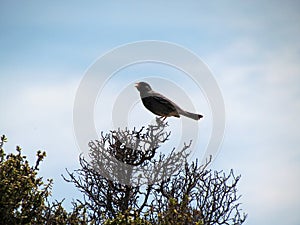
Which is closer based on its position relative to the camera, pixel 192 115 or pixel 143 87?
pixel 192 115

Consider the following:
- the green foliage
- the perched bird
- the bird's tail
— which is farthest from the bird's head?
the green foliage

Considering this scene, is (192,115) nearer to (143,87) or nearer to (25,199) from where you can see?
(143,87)

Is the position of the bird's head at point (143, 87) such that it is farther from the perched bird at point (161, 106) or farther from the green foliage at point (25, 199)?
the green foliage at point (25, 199)

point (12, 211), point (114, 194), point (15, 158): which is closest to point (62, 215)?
point (12, 211)

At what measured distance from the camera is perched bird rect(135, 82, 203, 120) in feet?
42.8

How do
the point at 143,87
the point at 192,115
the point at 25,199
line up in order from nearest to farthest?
the point at 25,199, the point at 192,115, the point at 143,87

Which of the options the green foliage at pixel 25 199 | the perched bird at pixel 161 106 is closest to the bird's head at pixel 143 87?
the perched bird at pixel 161 106

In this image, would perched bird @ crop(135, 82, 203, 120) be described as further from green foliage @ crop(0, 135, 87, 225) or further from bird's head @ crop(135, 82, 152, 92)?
green foliage @ crop(0, 135, 87, 225)

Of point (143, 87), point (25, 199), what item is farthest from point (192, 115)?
point (25, 199)

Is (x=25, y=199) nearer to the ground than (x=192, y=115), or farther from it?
nearer to the ground

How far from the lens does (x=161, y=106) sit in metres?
13.1

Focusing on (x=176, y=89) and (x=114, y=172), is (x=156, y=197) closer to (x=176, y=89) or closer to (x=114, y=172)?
(x=114, y=172)

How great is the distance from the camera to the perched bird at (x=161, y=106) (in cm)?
1303

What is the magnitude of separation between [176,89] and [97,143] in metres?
2.95
